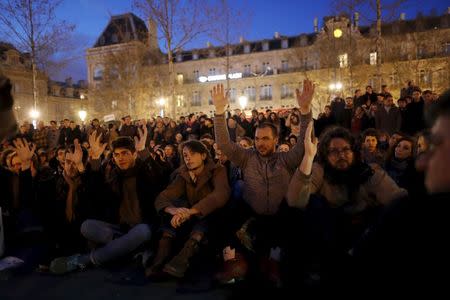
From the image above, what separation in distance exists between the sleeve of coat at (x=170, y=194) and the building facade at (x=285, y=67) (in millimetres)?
27190

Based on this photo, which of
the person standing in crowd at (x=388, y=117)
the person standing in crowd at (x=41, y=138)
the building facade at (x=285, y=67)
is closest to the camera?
the person standing in crowd at (x=388, y=117)

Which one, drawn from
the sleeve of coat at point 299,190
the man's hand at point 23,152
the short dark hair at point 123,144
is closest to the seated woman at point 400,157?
the sleeve of coat at point 299,190

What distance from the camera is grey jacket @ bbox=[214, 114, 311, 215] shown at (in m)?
4.29

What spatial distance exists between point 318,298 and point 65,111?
6043cm

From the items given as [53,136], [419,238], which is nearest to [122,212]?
[419,238]

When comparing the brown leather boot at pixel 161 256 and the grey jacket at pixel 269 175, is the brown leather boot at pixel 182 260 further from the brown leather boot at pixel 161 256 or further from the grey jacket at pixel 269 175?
the grey jacket at pixel 269 175

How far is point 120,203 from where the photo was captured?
4.86 meters

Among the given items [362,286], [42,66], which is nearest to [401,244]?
[362,286]

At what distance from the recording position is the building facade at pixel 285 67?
31422 millimetres

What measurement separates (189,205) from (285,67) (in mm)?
52246

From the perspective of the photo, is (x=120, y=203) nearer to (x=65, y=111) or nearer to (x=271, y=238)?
(x=271, y=238)

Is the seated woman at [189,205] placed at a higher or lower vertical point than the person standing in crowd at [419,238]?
lower

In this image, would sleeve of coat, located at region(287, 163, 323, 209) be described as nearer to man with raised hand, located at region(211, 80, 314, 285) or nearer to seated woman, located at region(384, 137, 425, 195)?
man with raised hand, located at region(211, 80, 314, 285)

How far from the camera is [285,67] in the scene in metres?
54.1
